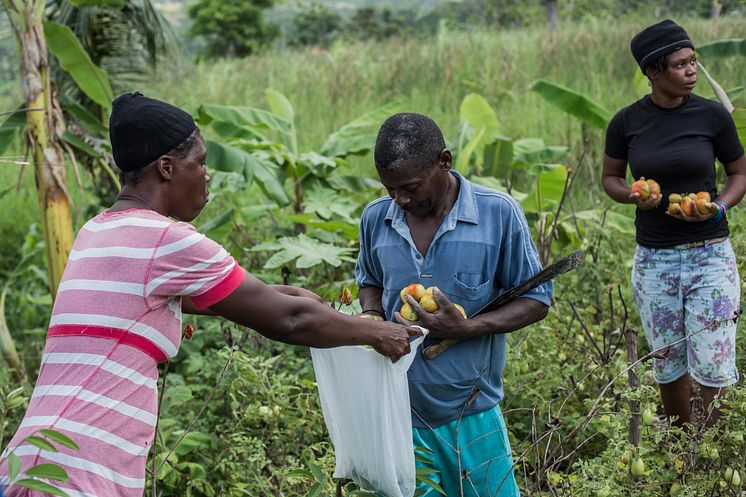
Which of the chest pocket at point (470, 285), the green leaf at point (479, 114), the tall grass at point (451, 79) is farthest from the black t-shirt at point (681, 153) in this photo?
the tall grass at point (451, 79)

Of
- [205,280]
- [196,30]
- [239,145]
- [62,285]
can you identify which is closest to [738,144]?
[205,280]

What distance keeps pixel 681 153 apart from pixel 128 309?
235 centimetres

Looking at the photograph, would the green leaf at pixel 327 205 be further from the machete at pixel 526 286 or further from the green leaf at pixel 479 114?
the machete at pixel 526 286

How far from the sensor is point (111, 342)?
2004 mm

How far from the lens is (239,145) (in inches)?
230

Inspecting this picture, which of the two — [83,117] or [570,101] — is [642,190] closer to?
[570,101]

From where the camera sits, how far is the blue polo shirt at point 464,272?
2510 millimetres

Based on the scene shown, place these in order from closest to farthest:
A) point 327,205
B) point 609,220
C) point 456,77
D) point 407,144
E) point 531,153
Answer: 1. point 407,144
2. point 609,220
3. point 327,205
4. point 531,153
5. point 456,77

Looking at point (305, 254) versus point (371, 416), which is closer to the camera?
point (371, 416)

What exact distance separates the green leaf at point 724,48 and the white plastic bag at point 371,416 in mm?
4023

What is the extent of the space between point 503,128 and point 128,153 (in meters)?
6.76

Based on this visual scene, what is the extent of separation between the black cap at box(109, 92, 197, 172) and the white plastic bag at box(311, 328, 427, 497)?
76 cm

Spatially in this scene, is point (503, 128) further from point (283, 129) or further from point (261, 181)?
point (261, 181)

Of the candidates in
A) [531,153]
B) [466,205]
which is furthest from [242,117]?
[466,205]
